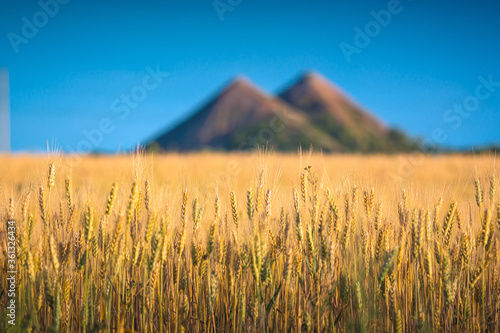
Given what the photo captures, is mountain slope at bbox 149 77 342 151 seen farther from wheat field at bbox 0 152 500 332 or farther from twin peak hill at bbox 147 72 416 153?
wheat field at bbox 0 152 500 332

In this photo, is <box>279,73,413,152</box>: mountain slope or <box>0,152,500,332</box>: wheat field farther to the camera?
<box>279,73,413,152</box>: mountain slope

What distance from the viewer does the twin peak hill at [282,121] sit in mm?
94938

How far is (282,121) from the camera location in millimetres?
88938

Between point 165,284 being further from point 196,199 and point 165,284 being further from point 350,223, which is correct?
point 350,223

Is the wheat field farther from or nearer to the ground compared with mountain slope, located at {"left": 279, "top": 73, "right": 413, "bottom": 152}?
nearer to the ground

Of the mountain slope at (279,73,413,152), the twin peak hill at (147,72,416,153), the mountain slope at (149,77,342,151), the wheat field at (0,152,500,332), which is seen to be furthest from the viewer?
the mountain slope at (149,77,342,151)

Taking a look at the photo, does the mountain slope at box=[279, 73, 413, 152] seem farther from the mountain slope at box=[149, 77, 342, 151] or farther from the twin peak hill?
the mountain slope at box=[149, 77, 342, 151]

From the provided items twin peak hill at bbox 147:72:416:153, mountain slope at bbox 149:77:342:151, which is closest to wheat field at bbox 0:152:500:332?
twin peak hill at bbox 147:72:416:153

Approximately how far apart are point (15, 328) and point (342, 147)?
9876cm

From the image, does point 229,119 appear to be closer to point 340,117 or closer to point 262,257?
point 340,117

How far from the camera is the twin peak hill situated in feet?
311

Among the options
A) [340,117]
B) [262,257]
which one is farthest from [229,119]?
[262,257]

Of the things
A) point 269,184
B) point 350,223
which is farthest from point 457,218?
point 269,184

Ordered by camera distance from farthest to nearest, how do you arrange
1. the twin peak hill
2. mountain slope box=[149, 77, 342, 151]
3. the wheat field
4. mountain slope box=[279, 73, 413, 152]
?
1. mountain slope box=[149, 77, 342, 151]
2. the twin peak hill
3. mountain slope box=[279, 73, 413, 152]
4. the wheat field
